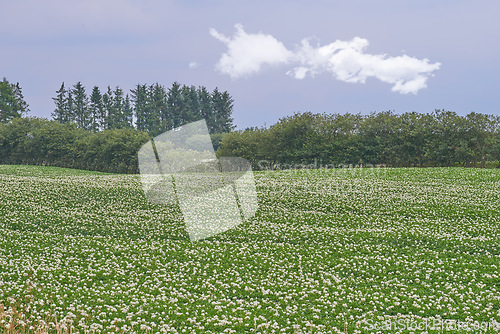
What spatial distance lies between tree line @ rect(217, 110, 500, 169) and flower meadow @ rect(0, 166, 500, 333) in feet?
102

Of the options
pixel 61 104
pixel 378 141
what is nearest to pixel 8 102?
pixel 61 104

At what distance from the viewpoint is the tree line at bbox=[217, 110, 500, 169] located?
58062 millimetres

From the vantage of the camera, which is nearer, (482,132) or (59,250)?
(59,250)

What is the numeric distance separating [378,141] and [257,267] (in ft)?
168

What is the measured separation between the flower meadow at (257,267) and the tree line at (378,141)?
102 feet

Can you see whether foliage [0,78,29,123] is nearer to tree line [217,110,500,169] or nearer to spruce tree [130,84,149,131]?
spruce tree [130,84,149,131]

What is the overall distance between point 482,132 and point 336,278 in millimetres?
53986

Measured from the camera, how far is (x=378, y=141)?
6238 cm

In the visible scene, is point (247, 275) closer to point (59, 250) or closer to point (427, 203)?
point (59, 250)

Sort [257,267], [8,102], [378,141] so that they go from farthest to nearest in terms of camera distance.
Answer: [8,102]
[378,141]
[257,267]

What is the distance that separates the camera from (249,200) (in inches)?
1217

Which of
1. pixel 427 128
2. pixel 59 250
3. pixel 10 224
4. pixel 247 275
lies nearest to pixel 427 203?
pixel 247 275

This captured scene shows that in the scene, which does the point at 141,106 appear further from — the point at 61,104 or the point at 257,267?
the point at 257,267

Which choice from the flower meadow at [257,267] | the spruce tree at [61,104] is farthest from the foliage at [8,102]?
the flower meadow at [257,267]
